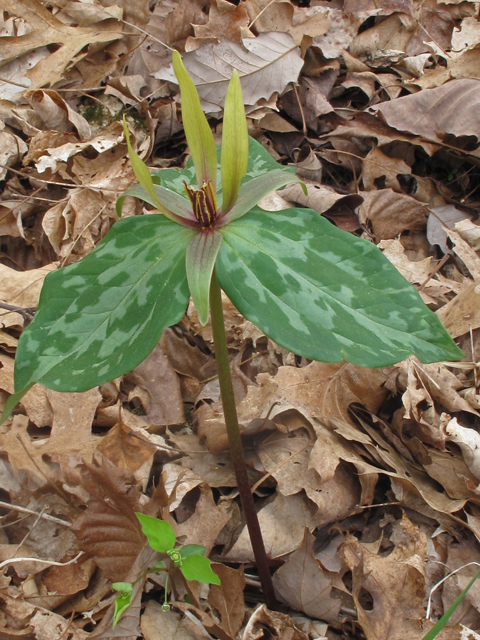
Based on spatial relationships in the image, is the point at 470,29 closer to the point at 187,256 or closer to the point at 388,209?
the point at 388,209

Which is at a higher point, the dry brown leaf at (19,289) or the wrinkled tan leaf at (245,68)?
the wrinkled tan leaf at (245,68)

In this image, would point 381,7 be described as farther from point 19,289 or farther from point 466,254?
point 19,289

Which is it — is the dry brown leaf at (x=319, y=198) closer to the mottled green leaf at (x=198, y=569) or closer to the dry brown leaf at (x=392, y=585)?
the dry brown leaf at (x=392, y=585)

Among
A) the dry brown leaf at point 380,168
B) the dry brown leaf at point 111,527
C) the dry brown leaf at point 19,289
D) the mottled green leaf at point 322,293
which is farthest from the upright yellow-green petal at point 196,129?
the dry brown leaf at point 380,168

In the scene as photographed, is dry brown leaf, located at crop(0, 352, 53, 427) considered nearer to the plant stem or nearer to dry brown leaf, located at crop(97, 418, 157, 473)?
dry brown leaf, located at crop(97, 418, 157, 473)

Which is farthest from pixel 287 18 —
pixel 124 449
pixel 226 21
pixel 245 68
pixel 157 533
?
pixel 157 533

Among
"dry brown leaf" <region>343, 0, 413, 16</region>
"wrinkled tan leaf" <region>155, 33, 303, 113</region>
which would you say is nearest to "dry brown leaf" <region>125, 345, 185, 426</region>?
"wrinkled tan leaf" <region>155, 33, 303, 113</region>
